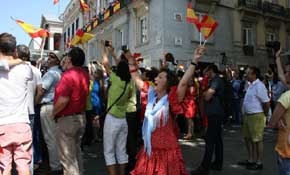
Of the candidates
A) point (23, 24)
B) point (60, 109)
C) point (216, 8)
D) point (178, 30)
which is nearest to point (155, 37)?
point (178, 30)

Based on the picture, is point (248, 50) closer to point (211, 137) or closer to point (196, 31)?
point (196, 31)

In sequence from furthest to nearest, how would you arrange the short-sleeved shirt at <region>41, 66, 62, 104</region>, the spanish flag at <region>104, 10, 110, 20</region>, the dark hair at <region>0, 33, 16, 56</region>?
the spanish flag at <region>104, 10, 110, 20</region>, the short-sleeved shirt at <region>41, 66, 62, 104</region>, the dark hair at <region>0, 33, 16, 56</region>

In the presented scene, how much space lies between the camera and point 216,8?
2389cm

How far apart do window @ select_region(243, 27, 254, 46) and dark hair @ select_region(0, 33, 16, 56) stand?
22.8 metres

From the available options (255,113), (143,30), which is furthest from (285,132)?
(143,30)

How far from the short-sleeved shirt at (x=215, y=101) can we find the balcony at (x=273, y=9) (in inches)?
829

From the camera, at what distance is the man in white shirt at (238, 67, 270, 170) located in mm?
7266

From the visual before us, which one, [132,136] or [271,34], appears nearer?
[132,136]

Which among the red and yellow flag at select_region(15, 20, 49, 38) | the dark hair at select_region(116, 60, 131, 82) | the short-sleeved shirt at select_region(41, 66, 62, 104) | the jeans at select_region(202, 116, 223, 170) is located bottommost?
the jeans at select_region(202, 116, 223, 170)

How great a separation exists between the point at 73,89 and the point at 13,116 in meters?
1.09

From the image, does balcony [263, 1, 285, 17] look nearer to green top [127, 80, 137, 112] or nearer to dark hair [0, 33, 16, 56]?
green top [127, 80, 137, 112]

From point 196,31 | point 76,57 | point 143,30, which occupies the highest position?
point 143,30

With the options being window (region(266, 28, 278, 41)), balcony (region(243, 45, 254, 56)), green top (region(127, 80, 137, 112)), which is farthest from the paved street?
window (region(266, 28, 278, 41))

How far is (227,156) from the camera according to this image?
8539mm
